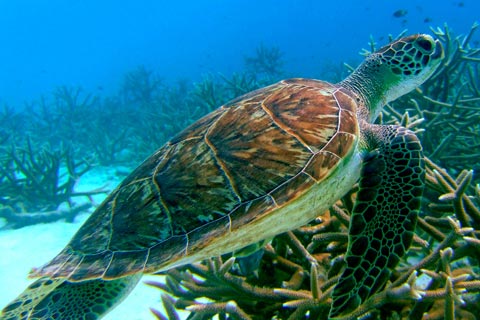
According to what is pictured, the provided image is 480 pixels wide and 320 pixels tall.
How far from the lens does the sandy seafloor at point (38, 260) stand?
3.45m

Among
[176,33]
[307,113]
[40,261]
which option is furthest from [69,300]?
[176,33]

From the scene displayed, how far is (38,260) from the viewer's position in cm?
444

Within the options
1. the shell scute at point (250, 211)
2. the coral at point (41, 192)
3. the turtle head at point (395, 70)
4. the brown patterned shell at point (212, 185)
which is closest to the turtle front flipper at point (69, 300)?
the brown patterned shell at point (212, 185)

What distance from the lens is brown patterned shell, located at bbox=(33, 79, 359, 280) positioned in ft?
6.57

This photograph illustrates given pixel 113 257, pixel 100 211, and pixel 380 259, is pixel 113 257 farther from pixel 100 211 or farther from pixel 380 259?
pixel 380 259

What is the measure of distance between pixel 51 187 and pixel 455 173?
23.6 feet

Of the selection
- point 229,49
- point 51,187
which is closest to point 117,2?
point 229,49

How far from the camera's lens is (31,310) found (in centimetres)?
220

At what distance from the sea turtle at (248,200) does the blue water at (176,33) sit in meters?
28.1

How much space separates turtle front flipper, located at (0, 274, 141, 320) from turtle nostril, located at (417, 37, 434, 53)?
3.25 metres

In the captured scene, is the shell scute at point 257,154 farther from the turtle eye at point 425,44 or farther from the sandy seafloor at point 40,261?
the turtle eye at point 425,44

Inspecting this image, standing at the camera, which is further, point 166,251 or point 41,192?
point 41,192

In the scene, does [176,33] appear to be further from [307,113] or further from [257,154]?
[257,154]

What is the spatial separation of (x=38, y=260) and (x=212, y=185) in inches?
150
